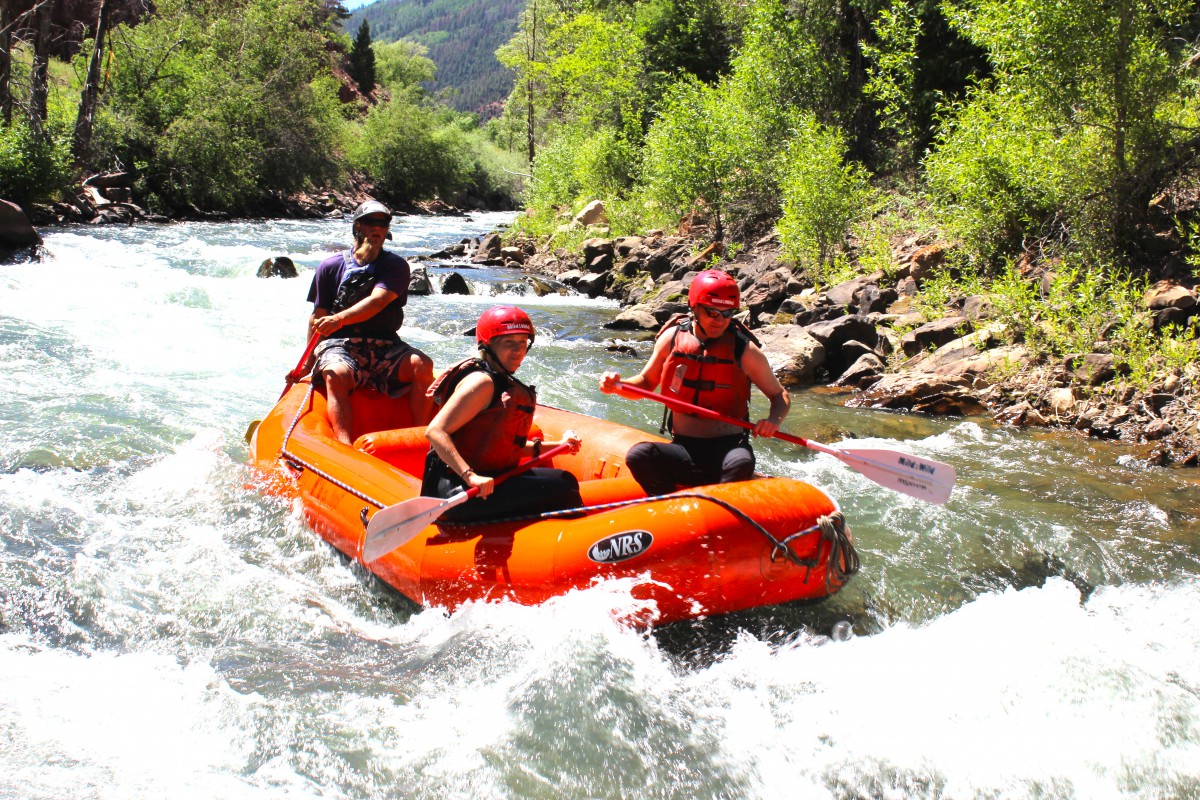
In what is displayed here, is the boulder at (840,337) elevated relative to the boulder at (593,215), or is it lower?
lower

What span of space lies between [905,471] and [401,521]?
219cm

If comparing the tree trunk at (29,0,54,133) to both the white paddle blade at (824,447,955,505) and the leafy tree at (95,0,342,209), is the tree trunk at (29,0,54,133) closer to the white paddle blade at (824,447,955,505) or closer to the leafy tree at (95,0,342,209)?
the leafy tree at (95,0,342,209)

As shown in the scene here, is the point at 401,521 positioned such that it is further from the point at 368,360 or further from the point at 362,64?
the point at 362,64

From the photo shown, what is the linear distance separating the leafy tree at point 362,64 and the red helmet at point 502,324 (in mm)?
55277

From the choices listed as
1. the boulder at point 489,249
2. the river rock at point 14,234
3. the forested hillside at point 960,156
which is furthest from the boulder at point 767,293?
the river rock at point 14,234

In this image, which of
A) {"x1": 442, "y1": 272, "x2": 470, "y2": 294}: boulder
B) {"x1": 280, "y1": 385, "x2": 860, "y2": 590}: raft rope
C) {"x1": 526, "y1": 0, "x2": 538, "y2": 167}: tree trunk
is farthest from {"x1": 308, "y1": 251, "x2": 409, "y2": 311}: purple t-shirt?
{"x1": 526, "y1": 0, "x2": 538, "y2": 167}: tree trunk

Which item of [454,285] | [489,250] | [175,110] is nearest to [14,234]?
[454,285]

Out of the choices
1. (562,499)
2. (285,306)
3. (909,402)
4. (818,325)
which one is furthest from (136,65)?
(562,499)

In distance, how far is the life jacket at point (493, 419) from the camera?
3.54 metres

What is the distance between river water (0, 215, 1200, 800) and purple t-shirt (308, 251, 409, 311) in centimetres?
117

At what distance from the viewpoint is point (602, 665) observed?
3.30 meters

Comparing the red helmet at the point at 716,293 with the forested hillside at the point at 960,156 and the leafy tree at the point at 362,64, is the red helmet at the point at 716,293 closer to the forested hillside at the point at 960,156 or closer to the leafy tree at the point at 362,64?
the forested hillside at the point at 960,156

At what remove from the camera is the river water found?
2834 mm

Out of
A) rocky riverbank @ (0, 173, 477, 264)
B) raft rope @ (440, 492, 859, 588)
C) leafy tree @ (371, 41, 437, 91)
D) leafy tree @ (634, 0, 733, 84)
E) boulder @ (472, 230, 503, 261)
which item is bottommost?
rocky riverbank @ (0, 173, 477, 264)
